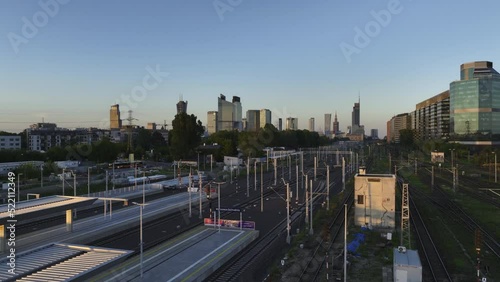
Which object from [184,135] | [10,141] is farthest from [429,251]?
[10,141]

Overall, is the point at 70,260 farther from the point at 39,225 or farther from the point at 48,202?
the point at 39,225

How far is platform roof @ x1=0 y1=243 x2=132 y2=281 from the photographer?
54.3 ft

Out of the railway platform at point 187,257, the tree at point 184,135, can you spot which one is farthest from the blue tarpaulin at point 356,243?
the tree at point 184,135

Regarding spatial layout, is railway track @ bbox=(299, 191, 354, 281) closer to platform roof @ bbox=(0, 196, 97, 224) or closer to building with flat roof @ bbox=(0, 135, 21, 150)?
platform roof @ bbox=(0, 196, 97, 224)

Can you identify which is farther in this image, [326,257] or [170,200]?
[170,200]

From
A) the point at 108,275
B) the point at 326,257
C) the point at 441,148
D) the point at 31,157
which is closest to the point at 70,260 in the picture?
the point at 108,275

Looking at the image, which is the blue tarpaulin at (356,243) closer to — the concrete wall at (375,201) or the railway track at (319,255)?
the railway track at (319,255)

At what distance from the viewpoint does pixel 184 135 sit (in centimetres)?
9669

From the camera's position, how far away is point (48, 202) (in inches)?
1168

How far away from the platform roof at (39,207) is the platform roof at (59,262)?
17.6ft

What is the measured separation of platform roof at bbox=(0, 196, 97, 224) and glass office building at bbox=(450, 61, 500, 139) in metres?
148

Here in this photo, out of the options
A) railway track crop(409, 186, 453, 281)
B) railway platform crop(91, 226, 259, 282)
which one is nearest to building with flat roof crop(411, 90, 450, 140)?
railway track crop(409, 186, 453, 281)

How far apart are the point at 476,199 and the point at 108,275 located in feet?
156

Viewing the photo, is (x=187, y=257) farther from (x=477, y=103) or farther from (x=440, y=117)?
(x=440, y=117)
